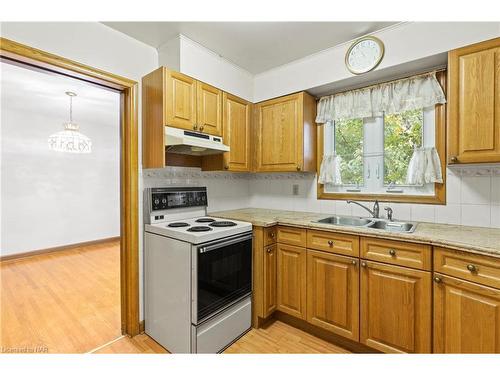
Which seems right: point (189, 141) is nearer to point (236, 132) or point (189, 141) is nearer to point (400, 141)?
point (236, 132)

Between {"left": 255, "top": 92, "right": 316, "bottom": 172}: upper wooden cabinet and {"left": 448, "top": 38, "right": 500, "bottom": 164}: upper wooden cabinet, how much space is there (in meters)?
1.11

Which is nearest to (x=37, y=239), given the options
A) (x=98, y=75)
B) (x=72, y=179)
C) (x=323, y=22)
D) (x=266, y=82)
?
(x=72, y=179)

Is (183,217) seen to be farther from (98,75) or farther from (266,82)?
(266,82)

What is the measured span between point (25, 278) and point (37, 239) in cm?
119

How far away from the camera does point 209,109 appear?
2199mm

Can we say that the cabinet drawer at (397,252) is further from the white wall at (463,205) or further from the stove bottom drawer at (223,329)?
the stove bottom drawer at (223,329)

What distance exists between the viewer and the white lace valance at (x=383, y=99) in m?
1.95

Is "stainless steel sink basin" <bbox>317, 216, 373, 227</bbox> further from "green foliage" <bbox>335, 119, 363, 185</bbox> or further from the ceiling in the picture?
the ceiling

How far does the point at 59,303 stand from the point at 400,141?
144 inches

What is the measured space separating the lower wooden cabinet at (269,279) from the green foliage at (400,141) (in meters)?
1.23

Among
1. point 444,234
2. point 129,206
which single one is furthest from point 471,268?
point 129,206

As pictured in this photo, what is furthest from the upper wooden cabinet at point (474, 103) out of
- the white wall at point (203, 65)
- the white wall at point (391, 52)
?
the white wall at point (203, 65)

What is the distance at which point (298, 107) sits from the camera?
2404 mm
